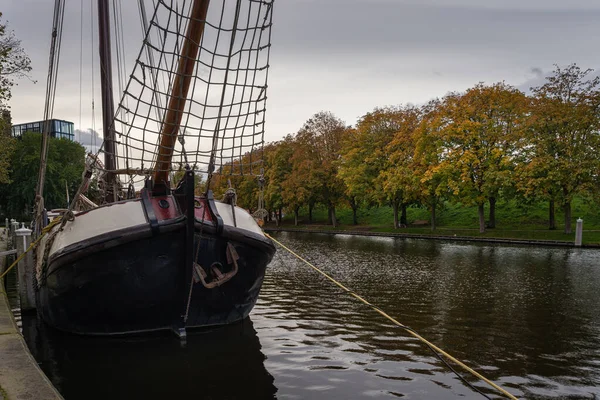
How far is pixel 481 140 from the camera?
1478 inches

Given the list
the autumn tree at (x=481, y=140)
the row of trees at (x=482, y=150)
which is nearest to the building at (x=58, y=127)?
the row of trees at (x=482, y=150)

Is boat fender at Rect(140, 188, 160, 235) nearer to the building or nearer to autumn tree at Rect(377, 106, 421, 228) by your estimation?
autumn tree at Rect(377, 106, 421, 228)

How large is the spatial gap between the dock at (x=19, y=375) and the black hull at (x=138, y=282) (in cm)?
143

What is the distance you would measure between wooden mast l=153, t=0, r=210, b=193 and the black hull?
47.4 inches

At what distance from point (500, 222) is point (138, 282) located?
1617 inches

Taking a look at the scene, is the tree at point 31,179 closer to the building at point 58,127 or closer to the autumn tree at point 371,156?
the building at point 58,127

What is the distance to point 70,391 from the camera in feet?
21.8

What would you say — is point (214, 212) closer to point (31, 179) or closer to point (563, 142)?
point (563, 142)

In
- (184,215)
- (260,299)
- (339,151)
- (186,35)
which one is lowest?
(260,299)

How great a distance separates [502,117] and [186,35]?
34416 millimetres

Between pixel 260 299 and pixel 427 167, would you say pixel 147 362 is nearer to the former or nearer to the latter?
pixel 260 299

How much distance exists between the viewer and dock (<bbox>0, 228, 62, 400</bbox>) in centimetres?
477

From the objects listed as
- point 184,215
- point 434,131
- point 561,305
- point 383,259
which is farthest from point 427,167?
point 184,215

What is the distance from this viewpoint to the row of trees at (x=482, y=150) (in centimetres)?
3312
